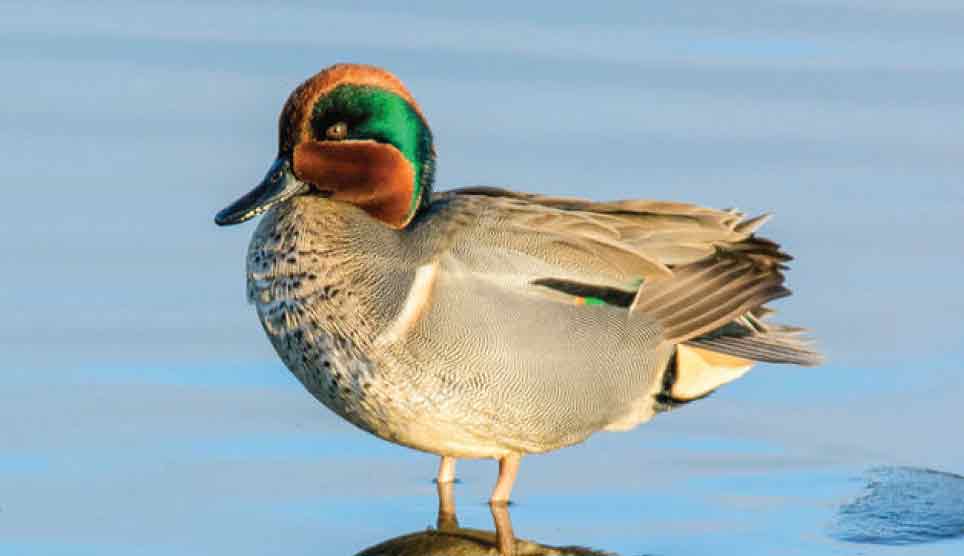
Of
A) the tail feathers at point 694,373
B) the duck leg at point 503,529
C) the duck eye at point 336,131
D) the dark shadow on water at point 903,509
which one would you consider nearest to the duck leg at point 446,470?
the duck leg at point 503,529

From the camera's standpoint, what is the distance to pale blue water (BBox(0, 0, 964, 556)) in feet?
22.6

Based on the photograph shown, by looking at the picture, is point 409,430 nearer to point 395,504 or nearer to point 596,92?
point 395,504

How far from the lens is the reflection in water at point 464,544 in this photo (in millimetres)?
6617

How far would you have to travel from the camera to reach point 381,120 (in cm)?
688

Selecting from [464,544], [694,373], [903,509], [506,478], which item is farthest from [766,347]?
[464,544]

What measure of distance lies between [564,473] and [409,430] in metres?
0.86

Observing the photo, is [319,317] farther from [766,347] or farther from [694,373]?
[766,347]

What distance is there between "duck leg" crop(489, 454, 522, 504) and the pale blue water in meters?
0.06

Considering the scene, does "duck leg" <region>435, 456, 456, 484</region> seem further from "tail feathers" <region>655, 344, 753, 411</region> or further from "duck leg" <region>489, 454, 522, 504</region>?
"tail feathers" <region>655, 344, 753, 411</region>

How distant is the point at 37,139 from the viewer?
9555 mm

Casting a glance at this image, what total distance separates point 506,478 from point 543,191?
7.78 ft

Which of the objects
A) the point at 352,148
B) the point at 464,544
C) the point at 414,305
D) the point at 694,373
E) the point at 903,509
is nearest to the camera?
the point at 414,305

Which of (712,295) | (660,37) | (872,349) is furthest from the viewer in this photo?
(660,37)

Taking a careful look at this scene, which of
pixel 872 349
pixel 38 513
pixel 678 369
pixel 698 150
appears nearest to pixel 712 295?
pixel 678 369
